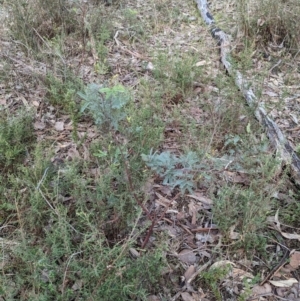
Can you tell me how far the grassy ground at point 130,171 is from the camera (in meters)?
1.94

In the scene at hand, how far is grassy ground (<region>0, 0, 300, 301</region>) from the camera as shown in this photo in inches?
76.4

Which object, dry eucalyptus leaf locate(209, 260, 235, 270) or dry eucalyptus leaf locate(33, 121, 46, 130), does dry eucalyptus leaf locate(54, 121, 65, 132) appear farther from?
dry eucalyptus leaf locate(209, 260, 235, 270)

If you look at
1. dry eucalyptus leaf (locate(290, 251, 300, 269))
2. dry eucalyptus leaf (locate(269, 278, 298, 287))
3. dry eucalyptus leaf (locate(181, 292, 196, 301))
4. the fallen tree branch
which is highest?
the fallen tree branch

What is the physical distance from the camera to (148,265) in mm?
1871

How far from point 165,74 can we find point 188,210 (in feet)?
4.59

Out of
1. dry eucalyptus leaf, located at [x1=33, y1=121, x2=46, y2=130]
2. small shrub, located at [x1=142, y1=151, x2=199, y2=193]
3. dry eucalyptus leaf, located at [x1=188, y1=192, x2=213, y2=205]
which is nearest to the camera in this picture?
small shrub, located at [x1=142, y1=151, x2=199, y2=193]

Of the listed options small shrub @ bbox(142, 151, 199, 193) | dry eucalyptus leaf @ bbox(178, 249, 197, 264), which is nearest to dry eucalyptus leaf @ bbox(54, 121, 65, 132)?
small shrub @ bbox(142, 151, 199, 193)

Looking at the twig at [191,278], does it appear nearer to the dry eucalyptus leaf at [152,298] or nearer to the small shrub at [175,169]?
the dry eucalyptus leaf at [152,298]

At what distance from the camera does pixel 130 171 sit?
2.33 metres

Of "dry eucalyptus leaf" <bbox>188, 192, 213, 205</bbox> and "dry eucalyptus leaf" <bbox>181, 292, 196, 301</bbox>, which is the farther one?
"dry eucalyptus leaf" <bbox>188, 192, 213, 205</bbox>

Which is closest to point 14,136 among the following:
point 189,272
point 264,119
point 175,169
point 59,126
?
point 59,126

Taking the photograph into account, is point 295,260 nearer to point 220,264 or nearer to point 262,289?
point 262,289

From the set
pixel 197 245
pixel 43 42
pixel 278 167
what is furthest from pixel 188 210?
pixel 43 42

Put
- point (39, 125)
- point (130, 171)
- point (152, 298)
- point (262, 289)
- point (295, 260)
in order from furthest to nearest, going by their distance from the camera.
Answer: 1. point (39, 125)
2. point (130, 171)
3. point (295, 260)
4. point (262, 289)
5. point (152, 298)
